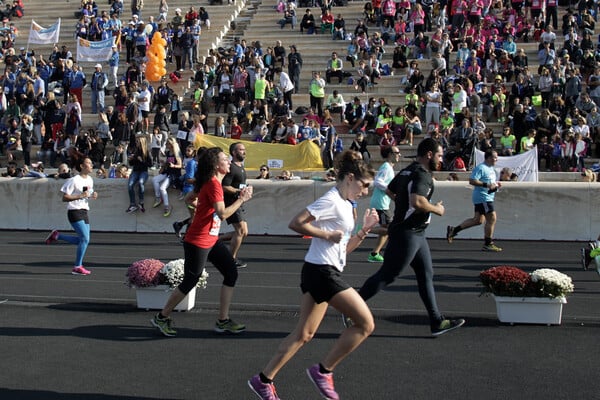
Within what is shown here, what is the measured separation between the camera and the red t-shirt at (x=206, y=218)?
28.2 feet

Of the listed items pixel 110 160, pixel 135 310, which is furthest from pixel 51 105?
pixel 135 310

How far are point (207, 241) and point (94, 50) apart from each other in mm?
25125

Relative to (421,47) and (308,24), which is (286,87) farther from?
(308,24)

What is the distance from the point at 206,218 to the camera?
28.3ft

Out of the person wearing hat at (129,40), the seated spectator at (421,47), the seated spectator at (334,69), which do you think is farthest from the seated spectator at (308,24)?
the person wearing hat at (129,40)

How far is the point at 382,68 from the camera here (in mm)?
28844

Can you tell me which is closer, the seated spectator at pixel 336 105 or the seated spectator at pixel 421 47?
the seated spectator at pixel 336 105

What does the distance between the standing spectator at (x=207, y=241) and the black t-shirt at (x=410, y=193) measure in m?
1.46

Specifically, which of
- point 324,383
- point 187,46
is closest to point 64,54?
point 187,46

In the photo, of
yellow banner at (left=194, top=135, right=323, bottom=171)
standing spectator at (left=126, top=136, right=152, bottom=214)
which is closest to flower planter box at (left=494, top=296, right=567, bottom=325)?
standing spectator at (left=126, top=136, right=152, bottom=214)

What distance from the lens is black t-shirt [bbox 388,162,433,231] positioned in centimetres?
859

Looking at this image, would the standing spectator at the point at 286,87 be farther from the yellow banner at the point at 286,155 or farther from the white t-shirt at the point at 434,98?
the white t-shirt at the point at 434,98

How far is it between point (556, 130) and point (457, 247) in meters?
8.58

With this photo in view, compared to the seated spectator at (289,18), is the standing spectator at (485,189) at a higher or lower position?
lower
